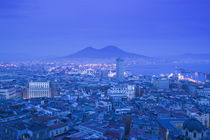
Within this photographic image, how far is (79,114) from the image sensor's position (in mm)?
23219

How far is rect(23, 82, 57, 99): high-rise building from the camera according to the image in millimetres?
38438

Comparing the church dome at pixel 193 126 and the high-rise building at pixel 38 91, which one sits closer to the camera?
the church dome at pixel 193 126

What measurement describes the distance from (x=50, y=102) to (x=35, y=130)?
1365 centimetres

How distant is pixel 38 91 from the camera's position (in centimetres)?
3862

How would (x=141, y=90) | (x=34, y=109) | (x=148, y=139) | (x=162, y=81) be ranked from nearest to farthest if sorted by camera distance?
1. (x=148, y=139)
2. (x=34, y=109)
3. (x=141, y=90)
4. (x=162, y=81)

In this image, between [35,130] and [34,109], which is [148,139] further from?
[34,109]

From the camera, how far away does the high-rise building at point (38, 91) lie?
38.4 m

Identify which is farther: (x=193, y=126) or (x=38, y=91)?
(x=38, y=91)

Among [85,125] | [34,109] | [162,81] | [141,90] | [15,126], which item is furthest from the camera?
A: [162,81]

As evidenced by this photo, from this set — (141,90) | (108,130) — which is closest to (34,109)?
(108,130)

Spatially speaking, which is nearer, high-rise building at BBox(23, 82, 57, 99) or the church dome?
the church dome

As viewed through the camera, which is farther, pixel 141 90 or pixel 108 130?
pixel 141 90

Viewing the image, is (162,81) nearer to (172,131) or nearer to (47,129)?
(172,131)

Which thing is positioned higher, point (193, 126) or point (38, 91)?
point (193, 126)
